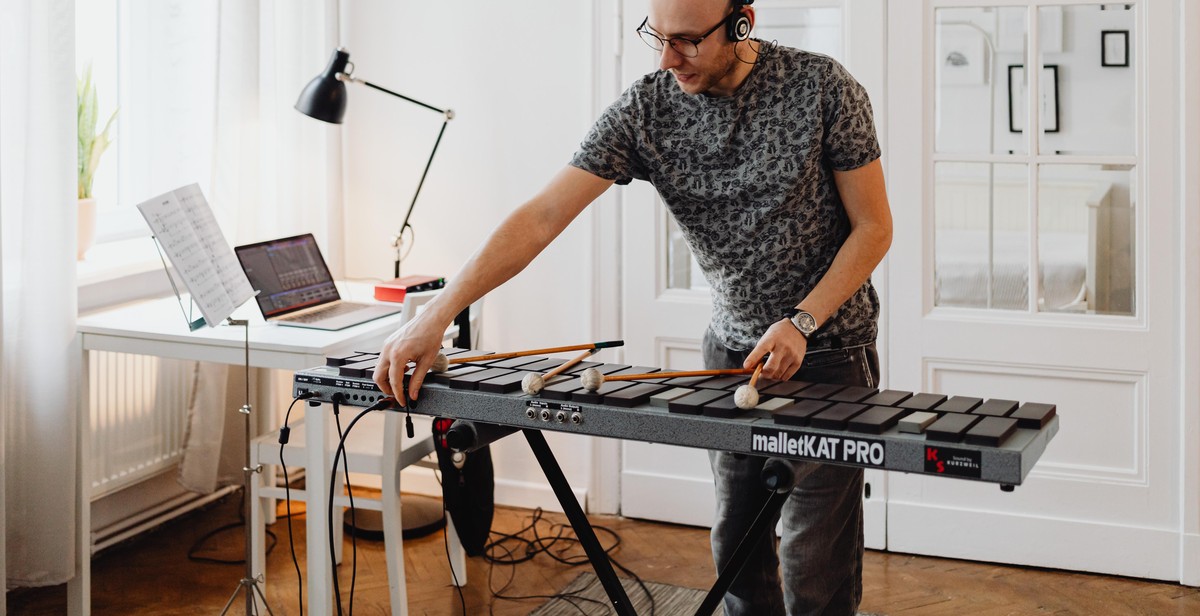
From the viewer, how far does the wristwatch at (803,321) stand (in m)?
2.05

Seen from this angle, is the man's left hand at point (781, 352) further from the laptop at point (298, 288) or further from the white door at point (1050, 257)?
the white door at point (1050, 257)

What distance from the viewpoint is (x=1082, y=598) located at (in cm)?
327

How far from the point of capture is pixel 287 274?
11.1 feet

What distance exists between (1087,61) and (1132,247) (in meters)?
0.53

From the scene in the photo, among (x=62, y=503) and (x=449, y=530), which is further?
(x=449, y=530)

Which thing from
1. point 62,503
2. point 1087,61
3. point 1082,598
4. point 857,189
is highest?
point 1087,61

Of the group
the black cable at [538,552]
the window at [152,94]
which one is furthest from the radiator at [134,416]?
the black cable at [538,552]

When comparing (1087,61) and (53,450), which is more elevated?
(1087,61)

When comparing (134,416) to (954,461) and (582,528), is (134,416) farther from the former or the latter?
(954,461)

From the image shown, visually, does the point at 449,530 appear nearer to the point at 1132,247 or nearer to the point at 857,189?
the point at 857,189

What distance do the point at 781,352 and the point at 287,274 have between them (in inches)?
71.9

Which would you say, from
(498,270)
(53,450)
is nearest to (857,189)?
(498,270)

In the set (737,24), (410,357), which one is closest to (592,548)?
(410,357)

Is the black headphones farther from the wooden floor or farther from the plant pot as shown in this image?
the plant pot
